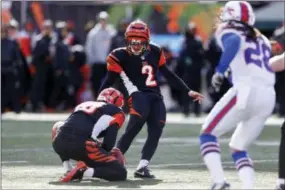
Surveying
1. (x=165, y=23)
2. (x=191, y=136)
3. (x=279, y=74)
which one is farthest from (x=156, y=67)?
(x=165, y=23)

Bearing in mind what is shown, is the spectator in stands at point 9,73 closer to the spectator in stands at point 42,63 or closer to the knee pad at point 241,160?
the spectator in stands at point 42,63

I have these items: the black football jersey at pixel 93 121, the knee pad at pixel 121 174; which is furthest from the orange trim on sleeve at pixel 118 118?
the knee pad at pixel 121 174

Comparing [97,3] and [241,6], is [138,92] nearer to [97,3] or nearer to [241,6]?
[241,6]

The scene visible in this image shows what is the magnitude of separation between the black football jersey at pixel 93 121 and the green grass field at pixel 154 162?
0.52 metres

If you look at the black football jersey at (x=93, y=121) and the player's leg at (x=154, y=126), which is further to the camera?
the player's leg at (x=154, y=126)

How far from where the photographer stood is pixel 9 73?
78.1 feet

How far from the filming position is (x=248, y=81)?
10.2 metres

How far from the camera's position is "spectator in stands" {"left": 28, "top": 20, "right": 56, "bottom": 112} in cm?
2477

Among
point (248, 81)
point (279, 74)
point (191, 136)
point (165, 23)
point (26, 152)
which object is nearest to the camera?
point (248, 81)

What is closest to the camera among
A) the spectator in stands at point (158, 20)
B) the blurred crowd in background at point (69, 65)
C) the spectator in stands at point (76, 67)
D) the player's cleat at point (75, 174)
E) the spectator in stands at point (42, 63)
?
the player's cleat at point (75, 174)

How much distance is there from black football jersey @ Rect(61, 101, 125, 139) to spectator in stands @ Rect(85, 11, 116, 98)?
40.5ft

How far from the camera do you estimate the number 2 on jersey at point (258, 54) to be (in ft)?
33.9

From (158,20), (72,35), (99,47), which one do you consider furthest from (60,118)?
(158,20)

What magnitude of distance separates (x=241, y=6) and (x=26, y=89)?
16.0 metres
